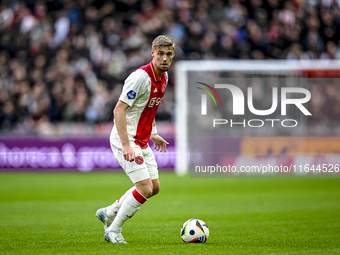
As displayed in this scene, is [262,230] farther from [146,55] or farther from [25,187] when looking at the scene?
[146,55]

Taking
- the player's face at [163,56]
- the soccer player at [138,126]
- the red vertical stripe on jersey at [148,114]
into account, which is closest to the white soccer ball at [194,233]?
the soccer player at [138,126]

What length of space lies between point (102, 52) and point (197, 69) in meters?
4.41

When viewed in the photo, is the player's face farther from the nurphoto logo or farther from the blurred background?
the blurred background

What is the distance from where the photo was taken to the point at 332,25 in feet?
68.0

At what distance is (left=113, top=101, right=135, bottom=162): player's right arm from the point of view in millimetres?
5990

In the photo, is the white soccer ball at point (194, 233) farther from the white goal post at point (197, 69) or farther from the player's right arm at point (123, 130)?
the white goal post at point (197, 69)

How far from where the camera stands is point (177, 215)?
954 cm

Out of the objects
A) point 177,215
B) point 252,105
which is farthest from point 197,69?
point 177,215

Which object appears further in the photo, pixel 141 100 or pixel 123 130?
pixel 141 100

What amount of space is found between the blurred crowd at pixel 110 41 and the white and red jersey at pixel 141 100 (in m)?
12.0

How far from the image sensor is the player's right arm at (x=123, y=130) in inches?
236

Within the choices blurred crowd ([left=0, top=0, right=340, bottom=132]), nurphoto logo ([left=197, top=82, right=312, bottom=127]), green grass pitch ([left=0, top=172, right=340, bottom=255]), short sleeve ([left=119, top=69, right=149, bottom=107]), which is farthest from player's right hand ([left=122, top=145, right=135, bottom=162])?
blurred crowd ([left=0, top=0, right=340, bottom=132])

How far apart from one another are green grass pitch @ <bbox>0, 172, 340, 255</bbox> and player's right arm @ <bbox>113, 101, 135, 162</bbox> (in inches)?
40.0

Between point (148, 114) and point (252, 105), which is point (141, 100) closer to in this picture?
point (148, 114)
